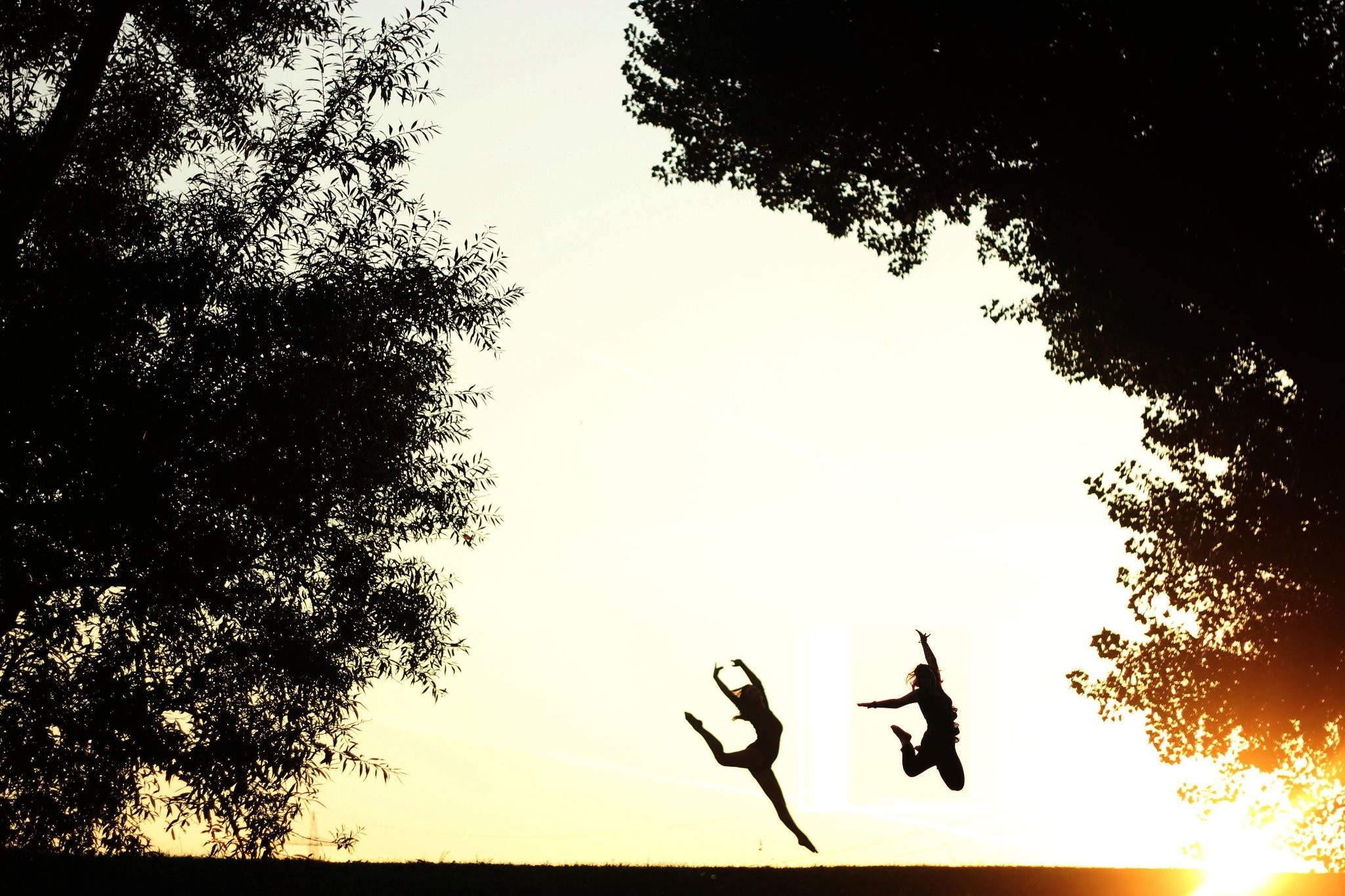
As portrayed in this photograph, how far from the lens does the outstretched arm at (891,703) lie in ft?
57.1

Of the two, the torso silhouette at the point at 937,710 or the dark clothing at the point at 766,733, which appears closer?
the dark clothing at the point at 766,733

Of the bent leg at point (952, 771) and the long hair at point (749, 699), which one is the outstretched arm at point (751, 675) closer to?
the long hair at point (749, 699)

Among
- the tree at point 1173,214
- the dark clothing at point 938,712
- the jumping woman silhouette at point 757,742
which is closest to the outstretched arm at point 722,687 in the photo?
the jumping woman silhouette at point 757,742

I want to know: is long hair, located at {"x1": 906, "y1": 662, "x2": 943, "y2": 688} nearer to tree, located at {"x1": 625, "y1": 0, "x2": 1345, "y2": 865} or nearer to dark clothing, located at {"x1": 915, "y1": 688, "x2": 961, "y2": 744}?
dark clothing, located at {"x1": 915, "y1": 688, "x2": 961, "y2": 744}

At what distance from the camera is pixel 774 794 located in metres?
17.5

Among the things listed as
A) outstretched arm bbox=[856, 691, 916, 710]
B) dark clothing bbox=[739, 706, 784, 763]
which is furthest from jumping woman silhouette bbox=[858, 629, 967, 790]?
dark clothing bbox=[739, 706, 784, 763]

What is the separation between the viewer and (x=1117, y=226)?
772 inches

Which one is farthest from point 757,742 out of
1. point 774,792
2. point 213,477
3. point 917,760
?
point 213,477

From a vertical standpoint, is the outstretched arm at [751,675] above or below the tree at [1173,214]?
below

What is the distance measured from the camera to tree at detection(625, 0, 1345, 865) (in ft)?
62.2

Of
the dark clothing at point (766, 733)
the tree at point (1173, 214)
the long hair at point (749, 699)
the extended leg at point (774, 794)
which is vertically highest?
the tree at point (1173, 214)

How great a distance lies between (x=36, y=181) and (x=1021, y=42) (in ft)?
50.8

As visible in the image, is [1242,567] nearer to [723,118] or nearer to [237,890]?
[723,118]

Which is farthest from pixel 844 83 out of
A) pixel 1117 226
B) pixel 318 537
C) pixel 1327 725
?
pixel 1327 725
